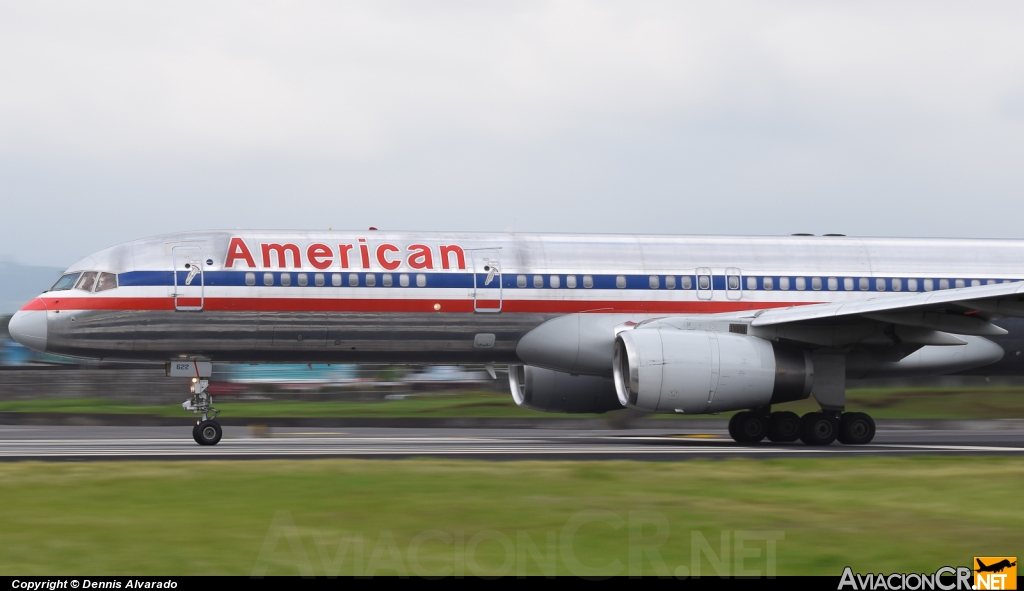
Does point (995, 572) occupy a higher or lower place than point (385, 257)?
lower

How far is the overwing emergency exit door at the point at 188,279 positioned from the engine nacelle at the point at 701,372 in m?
7.12

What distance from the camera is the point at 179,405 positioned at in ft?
127

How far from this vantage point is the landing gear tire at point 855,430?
20.2 metres

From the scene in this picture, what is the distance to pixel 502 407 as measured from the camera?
3709 cm

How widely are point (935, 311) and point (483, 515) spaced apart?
11742 mm

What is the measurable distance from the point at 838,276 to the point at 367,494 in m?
13.0

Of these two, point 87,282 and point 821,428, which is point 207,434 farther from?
point 821,428

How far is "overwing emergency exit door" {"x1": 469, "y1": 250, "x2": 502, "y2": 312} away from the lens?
20516mm

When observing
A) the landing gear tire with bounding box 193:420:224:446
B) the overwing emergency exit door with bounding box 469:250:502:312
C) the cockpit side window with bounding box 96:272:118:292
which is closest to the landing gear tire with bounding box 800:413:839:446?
the overwing emergency exit door with bounding box 469:250:502:312

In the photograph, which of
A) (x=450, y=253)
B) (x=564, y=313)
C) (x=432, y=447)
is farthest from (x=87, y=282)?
(x=564, y=313)

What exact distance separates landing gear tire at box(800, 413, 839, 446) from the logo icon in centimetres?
1169

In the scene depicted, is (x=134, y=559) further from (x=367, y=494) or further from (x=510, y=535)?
(x=367, y=494)

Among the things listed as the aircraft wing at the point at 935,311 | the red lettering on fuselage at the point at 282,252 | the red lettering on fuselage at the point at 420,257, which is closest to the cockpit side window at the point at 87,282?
the red lettering on fuselage at the point at 282,252

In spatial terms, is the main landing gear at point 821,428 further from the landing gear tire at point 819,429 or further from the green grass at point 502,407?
the green grass at point 502,407
